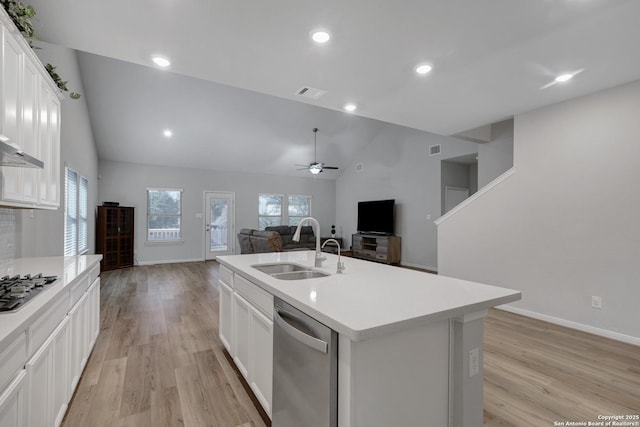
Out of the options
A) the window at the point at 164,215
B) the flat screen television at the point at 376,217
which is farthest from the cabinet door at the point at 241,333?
the window at the point at 164,215

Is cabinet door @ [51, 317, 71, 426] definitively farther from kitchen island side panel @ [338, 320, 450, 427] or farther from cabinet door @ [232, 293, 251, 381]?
kitchen island side panel @ [338, 320, 450, 427]

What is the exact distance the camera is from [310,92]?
329 centimetres

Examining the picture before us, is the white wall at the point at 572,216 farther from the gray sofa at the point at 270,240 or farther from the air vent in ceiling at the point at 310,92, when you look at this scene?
the gray sofa at the point at 270,240

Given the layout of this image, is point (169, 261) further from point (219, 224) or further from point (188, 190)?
point (188, 190)

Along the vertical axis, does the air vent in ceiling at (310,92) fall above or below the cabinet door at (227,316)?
above

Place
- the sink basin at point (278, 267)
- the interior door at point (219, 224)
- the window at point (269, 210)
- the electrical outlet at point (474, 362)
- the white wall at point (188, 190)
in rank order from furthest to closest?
the window at point (269, 210)
the interior door at point (219, 224)
the white wall at point (188, 190)
the sink basin at point (278, 267)
the electrical outlet at point (474, 362)

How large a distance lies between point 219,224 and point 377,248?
14.5 ft

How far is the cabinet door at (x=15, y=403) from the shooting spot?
1.00 metres

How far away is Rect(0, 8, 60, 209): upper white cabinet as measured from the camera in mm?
1545

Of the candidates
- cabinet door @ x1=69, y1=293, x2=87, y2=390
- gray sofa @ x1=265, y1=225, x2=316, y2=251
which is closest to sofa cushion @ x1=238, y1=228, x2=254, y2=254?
gray sofa @ x1=265, y1=225, x2=316, y2=251

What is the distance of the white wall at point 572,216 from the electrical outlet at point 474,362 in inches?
108

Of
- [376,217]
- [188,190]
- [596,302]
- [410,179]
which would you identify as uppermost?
[410,179]

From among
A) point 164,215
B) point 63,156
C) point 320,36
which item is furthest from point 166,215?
point 320,36

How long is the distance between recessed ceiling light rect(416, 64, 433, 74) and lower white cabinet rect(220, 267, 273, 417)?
2.39 meters
